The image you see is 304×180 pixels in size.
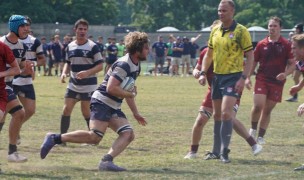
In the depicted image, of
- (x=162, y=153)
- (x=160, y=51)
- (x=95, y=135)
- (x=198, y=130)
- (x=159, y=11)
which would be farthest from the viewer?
(x=159, y=11)

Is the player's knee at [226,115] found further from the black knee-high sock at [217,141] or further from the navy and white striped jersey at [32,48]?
the navy and white striped jersey at [32,48]

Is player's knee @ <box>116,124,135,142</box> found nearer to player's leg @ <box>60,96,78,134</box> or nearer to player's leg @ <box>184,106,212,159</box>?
player's leg @ <box>184,106,212,159</box>

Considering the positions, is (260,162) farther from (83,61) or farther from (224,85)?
(83,61)

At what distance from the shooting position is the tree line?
230 ft

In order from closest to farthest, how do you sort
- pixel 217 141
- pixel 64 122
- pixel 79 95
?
1. pixel 217 141
2. pixel 79 95
3. pixel 64 122

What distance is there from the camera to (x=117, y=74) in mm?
10844

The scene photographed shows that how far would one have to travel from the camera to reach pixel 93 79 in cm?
1438

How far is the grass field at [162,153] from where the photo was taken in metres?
10.9

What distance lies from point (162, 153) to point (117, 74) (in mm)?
2697

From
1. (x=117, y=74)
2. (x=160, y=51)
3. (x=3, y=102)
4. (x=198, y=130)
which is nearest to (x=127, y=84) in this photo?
(x=117, y=74)

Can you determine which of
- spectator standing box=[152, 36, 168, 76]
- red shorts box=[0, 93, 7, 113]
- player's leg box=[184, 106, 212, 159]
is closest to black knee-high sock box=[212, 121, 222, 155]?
player's leg box=[184, 106, 212, 159]

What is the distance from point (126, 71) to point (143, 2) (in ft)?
251

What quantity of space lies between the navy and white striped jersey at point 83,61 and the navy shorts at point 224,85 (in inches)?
101

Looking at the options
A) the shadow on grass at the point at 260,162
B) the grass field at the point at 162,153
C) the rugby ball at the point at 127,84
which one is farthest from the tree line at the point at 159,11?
the rugby ball at the point at 127,84
